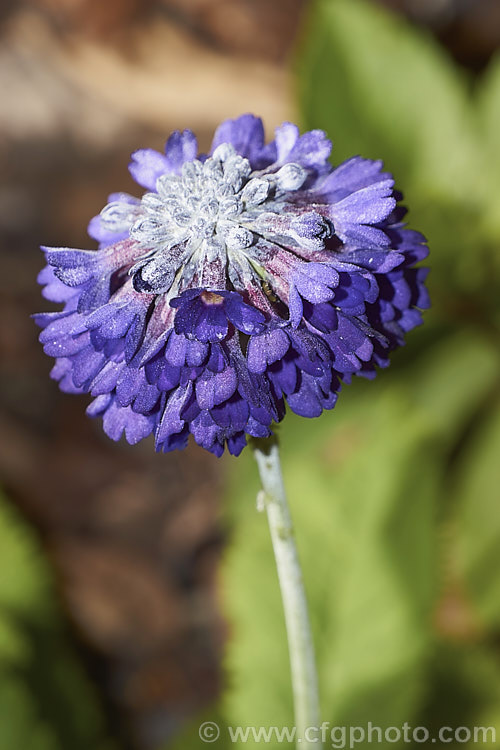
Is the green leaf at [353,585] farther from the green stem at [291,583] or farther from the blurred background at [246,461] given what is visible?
the green stem at [291,583]

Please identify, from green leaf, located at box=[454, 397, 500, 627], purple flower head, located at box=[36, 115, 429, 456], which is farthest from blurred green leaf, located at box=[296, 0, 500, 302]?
purple flower head, located at box=[36, 115, 429, 456]

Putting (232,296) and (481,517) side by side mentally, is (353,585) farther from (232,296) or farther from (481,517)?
(232,296)

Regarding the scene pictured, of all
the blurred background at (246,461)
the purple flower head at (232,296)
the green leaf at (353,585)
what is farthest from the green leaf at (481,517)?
the purple flower head at (232,296)

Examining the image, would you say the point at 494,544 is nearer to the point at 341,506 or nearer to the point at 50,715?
the point at 341,506

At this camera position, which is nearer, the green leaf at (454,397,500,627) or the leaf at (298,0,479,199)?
the green leaf at (454,397,500,627)

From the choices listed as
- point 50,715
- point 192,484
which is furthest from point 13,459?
point 50,715

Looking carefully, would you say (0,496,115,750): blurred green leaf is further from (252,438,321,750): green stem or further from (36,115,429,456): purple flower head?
(36,115,429,456): purple flower head

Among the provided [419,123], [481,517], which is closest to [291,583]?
[481,517]
